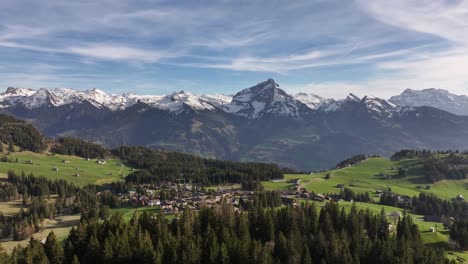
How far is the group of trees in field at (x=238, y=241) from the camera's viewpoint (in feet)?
289

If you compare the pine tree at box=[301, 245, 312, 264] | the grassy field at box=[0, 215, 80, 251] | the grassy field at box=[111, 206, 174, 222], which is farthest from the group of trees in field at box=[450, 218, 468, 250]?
the grassy field at box=[0, 215, 80, 251]

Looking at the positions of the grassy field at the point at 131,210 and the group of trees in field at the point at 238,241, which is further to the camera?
the grassy field at the point at 131,210

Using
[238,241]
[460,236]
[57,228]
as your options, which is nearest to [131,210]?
[57,228]

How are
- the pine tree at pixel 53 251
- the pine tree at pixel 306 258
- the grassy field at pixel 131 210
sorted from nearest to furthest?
1. the pine tree at pixel 53 251
2. the pine tree at pixel 306 258
3. the grassy field at pixel 131 210

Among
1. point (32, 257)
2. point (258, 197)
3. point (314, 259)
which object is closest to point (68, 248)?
point (32, 257)

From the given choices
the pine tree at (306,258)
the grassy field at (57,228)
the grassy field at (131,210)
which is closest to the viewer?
the pine tree at (306,258)

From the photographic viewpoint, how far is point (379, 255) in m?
99.1

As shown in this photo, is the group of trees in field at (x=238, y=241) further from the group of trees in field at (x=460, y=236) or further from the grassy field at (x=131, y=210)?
the grassy field at (x=131, y=210)

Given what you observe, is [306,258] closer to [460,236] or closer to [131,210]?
[460,236]

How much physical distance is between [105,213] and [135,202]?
112ft

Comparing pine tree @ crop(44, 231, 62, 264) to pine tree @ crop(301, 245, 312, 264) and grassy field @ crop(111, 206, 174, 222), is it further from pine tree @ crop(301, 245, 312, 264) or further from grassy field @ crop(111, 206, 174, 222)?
grassy field @ crop(111, 206, 174, 222)

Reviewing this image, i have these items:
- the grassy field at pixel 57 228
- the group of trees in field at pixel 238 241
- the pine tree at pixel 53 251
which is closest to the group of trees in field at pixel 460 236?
the group of trees in field at pixel 238 241

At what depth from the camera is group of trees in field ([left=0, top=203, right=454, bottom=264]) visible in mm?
87938

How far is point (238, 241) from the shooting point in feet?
309
